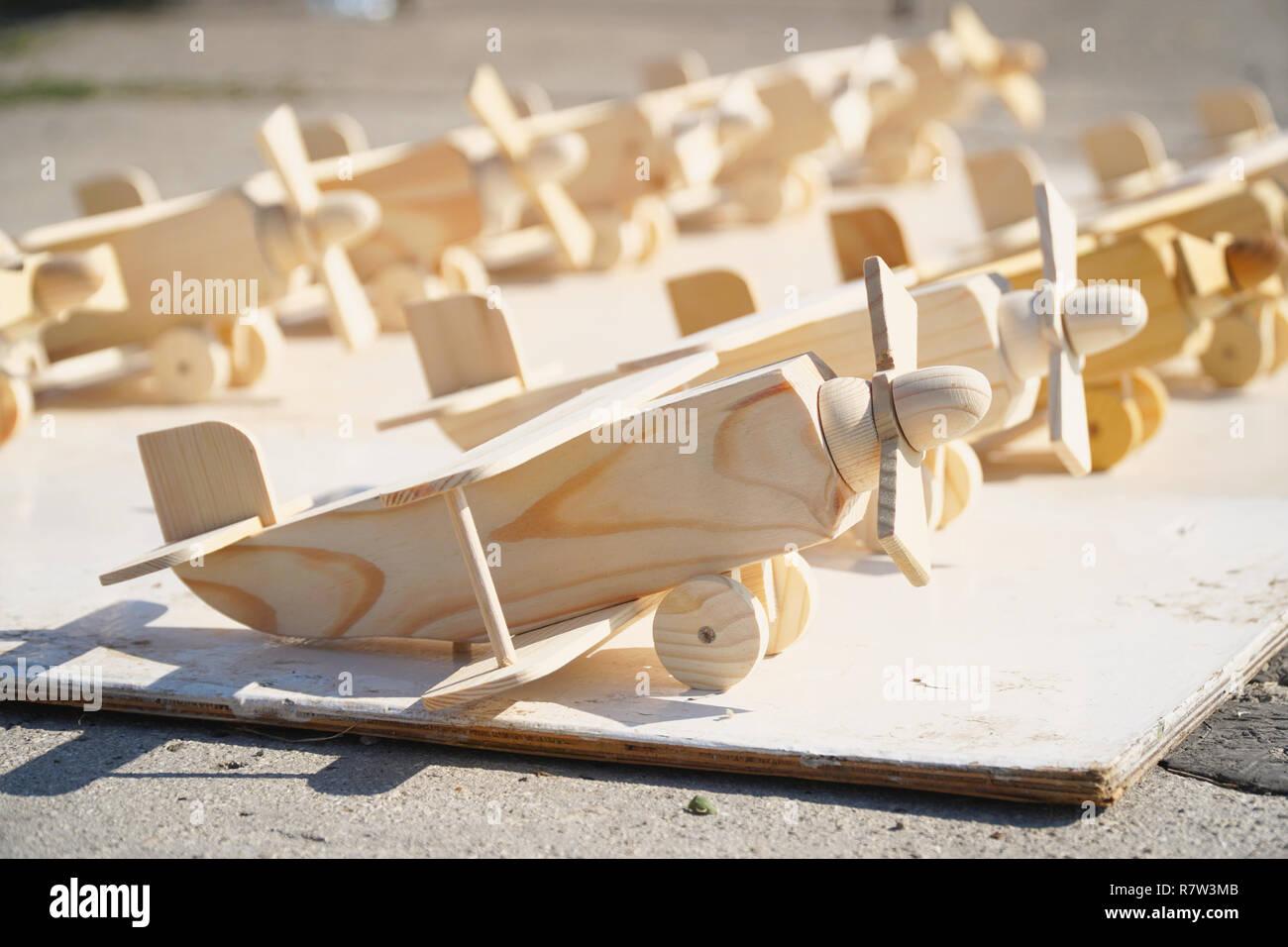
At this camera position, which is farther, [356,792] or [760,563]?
[760,563]

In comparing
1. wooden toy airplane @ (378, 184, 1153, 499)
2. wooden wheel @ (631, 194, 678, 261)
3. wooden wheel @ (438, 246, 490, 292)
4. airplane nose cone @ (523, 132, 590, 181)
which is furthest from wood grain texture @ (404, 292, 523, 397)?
wooden wheel @ (631, 194, 678, 261)

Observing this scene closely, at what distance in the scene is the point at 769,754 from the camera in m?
2.79

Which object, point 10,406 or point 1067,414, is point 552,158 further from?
point 1067,414

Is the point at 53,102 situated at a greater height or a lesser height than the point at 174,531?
greater

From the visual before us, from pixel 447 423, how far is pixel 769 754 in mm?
1638

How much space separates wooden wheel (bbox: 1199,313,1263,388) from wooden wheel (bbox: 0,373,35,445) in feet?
15.5

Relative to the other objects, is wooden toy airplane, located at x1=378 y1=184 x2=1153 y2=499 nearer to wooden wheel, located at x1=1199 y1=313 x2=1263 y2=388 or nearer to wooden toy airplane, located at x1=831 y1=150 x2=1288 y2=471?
wooden toy airplane, located at x1=831 y1=150 x2=1288 y2=471

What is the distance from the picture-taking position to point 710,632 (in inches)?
119

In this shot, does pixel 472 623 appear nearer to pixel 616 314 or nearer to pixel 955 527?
pixel 955 527

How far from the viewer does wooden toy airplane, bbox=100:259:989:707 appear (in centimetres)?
286

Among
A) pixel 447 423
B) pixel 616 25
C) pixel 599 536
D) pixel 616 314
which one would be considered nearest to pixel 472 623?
pixel 599 536

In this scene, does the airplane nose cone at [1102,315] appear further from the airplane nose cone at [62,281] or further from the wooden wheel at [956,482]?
the airplane nose cone at [62,281]

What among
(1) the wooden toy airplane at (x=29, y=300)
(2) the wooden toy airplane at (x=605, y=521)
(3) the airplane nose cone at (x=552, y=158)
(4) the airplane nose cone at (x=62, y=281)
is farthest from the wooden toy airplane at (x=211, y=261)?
(2) the wooden toy airplane at (x=605, y=521)

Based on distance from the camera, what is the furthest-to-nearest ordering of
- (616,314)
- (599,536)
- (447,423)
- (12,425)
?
(616,314), (12,425), (447,423), (599,536)
